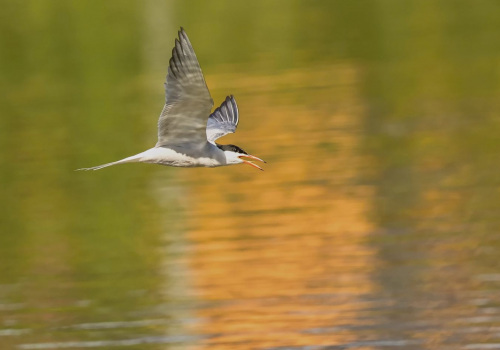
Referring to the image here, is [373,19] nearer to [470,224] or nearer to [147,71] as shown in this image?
[147,71]

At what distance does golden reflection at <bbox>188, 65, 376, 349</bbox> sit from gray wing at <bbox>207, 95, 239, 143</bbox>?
1.96 m

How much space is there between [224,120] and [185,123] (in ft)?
5.33

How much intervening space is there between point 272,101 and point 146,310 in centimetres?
1064

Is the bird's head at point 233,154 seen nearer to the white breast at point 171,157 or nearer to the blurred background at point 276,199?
the white breast at point 171,157

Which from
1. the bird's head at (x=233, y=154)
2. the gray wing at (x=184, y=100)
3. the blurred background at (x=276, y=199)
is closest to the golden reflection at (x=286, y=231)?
the blurred background at (x=276, y=199)

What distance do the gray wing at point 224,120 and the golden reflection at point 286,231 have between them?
1959mm

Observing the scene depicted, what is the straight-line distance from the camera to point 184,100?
9781 mm

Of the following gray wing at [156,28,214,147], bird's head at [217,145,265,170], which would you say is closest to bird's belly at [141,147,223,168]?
gray wing at [156,28,214,147]

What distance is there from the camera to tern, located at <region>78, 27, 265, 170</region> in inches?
372

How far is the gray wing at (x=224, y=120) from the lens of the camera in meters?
11.4

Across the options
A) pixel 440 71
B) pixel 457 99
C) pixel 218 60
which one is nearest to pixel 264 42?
pixel 218 60

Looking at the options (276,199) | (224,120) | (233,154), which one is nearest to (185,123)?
(233,154)

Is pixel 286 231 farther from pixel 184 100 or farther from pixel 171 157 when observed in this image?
pixel 184 100

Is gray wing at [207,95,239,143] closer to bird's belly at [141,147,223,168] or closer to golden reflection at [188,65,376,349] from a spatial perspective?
bird's belly at [141,147,223,168]
